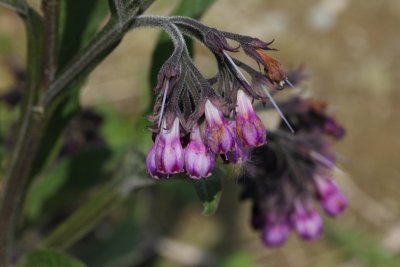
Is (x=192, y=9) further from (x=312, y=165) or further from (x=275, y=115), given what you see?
(x=275, y=115)

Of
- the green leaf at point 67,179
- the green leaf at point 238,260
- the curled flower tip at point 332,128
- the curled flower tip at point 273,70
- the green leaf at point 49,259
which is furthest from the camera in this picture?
the green leaf at point 238,260

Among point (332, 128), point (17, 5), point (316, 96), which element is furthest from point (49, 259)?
point (316, 96)

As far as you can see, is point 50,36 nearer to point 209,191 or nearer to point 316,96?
point 209,191

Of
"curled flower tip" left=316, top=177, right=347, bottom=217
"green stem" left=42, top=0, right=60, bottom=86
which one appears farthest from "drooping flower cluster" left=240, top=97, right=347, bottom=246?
"green stem" left=42, top=0, right=60, bottom=86

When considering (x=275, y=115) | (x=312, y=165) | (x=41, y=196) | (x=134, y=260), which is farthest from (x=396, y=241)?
(x=41, y=196)

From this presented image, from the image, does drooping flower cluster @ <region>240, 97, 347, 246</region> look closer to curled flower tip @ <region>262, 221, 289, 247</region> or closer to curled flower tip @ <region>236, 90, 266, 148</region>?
curled flower tip @ <region>262, 221, 289, 247</region>

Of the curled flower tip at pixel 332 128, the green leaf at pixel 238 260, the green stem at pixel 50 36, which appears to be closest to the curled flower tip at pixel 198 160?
the green stem at pixel 50 36

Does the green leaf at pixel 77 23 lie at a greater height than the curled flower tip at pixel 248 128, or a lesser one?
lesser

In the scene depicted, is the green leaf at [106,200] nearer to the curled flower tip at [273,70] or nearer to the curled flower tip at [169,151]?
the curled flower tip at [169,151]
